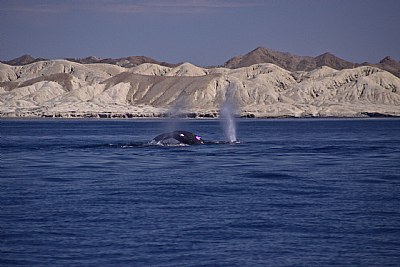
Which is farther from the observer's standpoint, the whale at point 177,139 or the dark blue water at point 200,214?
the whale at point 177,139

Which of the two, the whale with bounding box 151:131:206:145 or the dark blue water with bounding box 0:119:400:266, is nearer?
the dark blue water with bounding box 0:119:400:266

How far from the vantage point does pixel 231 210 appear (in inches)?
1049

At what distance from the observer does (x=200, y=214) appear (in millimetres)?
25750

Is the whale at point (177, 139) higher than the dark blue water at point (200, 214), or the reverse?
the whale at point (177, 139)

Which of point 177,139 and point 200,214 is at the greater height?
point 177,139

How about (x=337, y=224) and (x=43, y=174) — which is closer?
(x=337, y=224)

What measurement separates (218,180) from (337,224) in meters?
13.3

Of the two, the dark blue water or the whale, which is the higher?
the whale

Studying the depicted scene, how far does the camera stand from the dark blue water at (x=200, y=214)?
20031 millimetres

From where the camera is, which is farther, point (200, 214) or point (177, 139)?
point (177, 139)

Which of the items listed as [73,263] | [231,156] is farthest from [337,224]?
[231,156]

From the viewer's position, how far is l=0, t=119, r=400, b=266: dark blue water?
65.7 ft

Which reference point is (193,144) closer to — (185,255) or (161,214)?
(161,214)

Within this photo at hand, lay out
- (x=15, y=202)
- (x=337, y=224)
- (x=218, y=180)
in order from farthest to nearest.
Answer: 1. (x=218, y=180)
2. (x=15, y=202)
3. (x=337, y=224)
